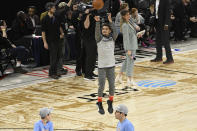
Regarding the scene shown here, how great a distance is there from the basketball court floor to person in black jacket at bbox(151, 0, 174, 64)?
0.41m

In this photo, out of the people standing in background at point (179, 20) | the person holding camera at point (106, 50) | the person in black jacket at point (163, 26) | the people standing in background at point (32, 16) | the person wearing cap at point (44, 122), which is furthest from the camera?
the people standing in background at point (179, 20)

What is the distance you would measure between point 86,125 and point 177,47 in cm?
1080

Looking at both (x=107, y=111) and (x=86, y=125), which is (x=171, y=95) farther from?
(x=86, y=125)

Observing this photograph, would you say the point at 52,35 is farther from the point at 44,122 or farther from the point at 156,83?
the point at 44,122

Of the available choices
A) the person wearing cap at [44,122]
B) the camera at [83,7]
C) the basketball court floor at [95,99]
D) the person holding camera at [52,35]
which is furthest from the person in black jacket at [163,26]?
the person wearing cap at [44,122]

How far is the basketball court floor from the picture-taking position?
33.3 feet

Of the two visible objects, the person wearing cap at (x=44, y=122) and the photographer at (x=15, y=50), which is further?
the photographer at (x=15, y=50)

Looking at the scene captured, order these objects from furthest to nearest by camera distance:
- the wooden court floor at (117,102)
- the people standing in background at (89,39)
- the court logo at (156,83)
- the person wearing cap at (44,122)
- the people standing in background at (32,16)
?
the people standing in background at (32,16)
the people standing in background at (89,39)
the court logo at (156,83)
the wooden court floor at (117,102)
the person wearing cap at (44,122)

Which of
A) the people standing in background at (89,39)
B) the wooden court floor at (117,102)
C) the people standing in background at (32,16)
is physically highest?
the people standing in background at (32,16)

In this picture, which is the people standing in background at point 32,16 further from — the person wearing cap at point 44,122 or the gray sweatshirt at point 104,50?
the person wearing cap at point 44,122

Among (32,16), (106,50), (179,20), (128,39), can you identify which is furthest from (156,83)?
(179,20)

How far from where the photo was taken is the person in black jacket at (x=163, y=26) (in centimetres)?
1650

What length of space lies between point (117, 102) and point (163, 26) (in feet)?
18.3

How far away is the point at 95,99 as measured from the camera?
40.2 feet
